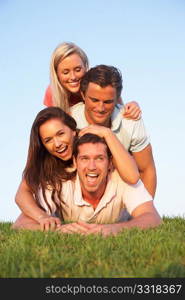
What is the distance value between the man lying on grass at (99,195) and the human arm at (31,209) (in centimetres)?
12

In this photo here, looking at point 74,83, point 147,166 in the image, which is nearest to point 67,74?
point 74,83

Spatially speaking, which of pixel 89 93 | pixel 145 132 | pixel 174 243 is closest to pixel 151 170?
pixel 145 132

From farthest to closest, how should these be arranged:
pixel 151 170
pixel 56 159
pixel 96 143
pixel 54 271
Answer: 1. pixel 151 170
2. pixel 56 159
3. pixel 96 143
4. pixel 54 271

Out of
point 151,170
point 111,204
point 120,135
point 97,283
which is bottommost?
point 97,283

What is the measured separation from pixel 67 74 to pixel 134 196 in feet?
9.28

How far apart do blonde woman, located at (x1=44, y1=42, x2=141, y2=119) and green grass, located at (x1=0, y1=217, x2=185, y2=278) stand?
3180 mm

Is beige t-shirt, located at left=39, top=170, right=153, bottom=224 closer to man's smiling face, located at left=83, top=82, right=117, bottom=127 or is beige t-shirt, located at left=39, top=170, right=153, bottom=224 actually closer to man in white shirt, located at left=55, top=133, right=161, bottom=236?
man in white shirt, located at left=55, top=133, right=161, bottom=236

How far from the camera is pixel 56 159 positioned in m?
7.45

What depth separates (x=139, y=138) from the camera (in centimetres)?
863

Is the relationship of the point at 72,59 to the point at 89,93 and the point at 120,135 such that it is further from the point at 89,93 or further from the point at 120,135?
the point at 120,135

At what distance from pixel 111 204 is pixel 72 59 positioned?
2.93 metres

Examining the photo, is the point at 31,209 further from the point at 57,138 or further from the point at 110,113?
the point at 110,113

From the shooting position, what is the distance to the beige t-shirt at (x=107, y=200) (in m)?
6.91

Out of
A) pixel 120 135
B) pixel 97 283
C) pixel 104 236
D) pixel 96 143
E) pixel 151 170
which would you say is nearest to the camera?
pixel 97 283
